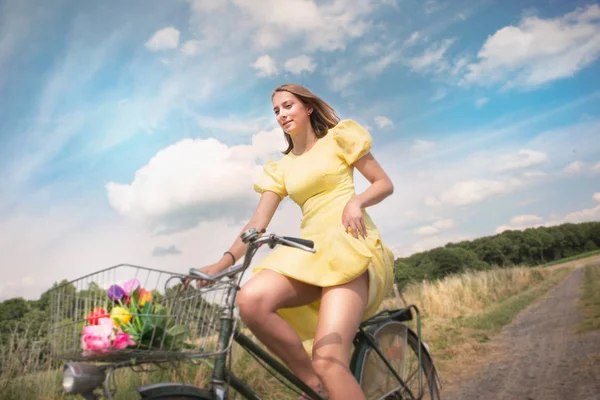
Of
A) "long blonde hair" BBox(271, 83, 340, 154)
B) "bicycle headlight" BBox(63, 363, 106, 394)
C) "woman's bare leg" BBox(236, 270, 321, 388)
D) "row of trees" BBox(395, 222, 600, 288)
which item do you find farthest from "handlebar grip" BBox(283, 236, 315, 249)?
"row of trees" BBox(395, 222, 600, 288)

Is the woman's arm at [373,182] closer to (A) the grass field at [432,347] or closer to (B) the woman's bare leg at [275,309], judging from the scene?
(B) the woman's bare leg at [275,309]

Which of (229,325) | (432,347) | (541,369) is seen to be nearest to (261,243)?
(229,325)

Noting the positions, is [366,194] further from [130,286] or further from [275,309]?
[130,286]

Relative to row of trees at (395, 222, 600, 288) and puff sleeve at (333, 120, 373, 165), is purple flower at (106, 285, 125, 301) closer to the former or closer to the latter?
puff sleeve at (333, 120, 373, 165)

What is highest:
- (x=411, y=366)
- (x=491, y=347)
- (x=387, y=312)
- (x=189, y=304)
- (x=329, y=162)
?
(x=329, y=162)

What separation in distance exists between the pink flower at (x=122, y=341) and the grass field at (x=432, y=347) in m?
0.31

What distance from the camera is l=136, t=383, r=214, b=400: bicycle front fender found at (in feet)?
5.60

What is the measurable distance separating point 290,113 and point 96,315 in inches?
65.3

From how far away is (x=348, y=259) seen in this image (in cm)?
233

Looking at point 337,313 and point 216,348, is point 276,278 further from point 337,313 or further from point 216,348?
point 216,348

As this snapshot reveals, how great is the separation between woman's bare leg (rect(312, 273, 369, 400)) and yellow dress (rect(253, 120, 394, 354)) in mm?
81

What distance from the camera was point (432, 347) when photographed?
7.13 meters

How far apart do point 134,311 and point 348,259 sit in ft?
3.50

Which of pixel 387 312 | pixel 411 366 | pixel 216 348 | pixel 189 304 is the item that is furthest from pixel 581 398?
pixel 189 304
